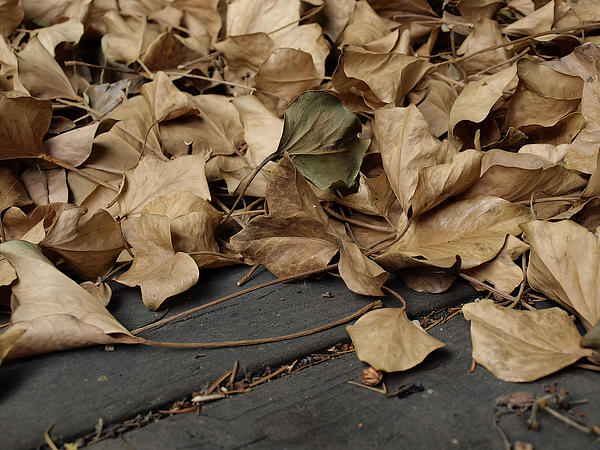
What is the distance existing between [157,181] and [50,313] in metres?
0.25

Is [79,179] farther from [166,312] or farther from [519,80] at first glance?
[519,80]

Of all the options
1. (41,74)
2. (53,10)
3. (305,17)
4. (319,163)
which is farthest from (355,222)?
(53,10)

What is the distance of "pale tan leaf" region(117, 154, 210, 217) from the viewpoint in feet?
2.40

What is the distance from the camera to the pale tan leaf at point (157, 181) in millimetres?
730

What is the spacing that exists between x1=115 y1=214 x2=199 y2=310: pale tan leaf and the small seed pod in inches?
8.1

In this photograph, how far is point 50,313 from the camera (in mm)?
540

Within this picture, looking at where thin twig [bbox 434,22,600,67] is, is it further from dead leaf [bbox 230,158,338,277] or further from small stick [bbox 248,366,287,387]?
small stick [bbox 248,366,287,387]

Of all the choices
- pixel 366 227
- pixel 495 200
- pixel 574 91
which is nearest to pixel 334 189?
pixel 366 227

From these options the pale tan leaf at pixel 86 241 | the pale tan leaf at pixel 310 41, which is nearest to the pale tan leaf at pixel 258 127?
the pale tan leaf at pixel 310 41

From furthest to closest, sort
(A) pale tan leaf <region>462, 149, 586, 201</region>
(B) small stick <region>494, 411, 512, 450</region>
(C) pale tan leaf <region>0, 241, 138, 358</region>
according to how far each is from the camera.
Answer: (A) pale tan leaf <region>462, 149, 586, 201</region> → (C) pale tan leaf <region>0, 241, 138, 358</region> → (B) small stick <region>494, 411, 512, 450</region>

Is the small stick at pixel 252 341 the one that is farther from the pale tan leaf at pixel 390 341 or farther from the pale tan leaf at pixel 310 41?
the pale tan leaf at pixel 310 41

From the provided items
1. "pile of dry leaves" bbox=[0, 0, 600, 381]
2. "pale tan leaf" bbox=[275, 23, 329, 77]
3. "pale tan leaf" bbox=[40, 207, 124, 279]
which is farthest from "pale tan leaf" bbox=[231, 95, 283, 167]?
"pale tan leaf" bbox=[40, 207, 124, 279]

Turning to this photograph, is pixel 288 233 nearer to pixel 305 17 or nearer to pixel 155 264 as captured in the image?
pixel 155 264

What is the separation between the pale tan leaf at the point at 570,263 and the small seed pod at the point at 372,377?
0.18 meters
